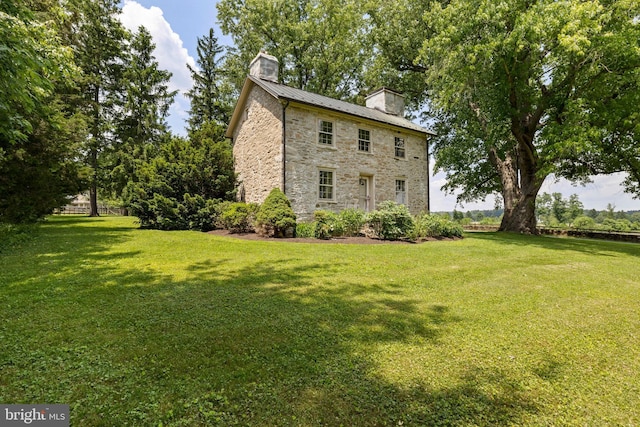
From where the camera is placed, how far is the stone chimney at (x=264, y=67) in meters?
15.0

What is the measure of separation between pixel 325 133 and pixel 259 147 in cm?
336

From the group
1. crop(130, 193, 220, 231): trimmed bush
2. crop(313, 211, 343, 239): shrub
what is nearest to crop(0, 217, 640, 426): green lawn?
crop(313, 211, 343, 239): shrub

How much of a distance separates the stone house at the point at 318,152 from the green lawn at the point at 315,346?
8.04 m

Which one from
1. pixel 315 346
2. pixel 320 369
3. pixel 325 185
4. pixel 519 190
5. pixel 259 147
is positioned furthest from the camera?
pixel 519 190

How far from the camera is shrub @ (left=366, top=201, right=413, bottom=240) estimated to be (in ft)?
34.5

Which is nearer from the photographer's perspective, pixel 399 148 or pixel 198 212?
pixel 198 212

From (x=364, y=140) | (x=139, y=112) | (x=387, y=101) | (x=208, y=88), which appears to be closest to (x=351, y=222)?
(x=364, y=140)

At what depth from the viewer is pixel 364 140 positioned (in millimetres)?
14914

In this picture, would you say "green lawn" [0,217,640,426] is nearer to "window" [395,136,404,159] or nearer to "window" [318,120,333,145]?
"window" [318,120,333,145]

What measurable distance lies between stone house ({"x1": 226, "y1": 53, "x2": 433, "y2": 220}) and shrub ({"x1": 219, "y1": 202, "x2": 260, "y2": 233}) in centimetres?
172

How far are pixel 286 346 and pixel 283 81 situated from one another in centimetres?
2623

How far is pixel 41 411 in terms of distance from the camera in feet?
5.86

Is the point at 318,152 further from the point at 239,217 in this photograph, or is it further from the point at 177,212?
the point at 177,212

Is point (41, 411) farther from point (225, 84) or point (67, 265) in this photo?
point (225, 84)
